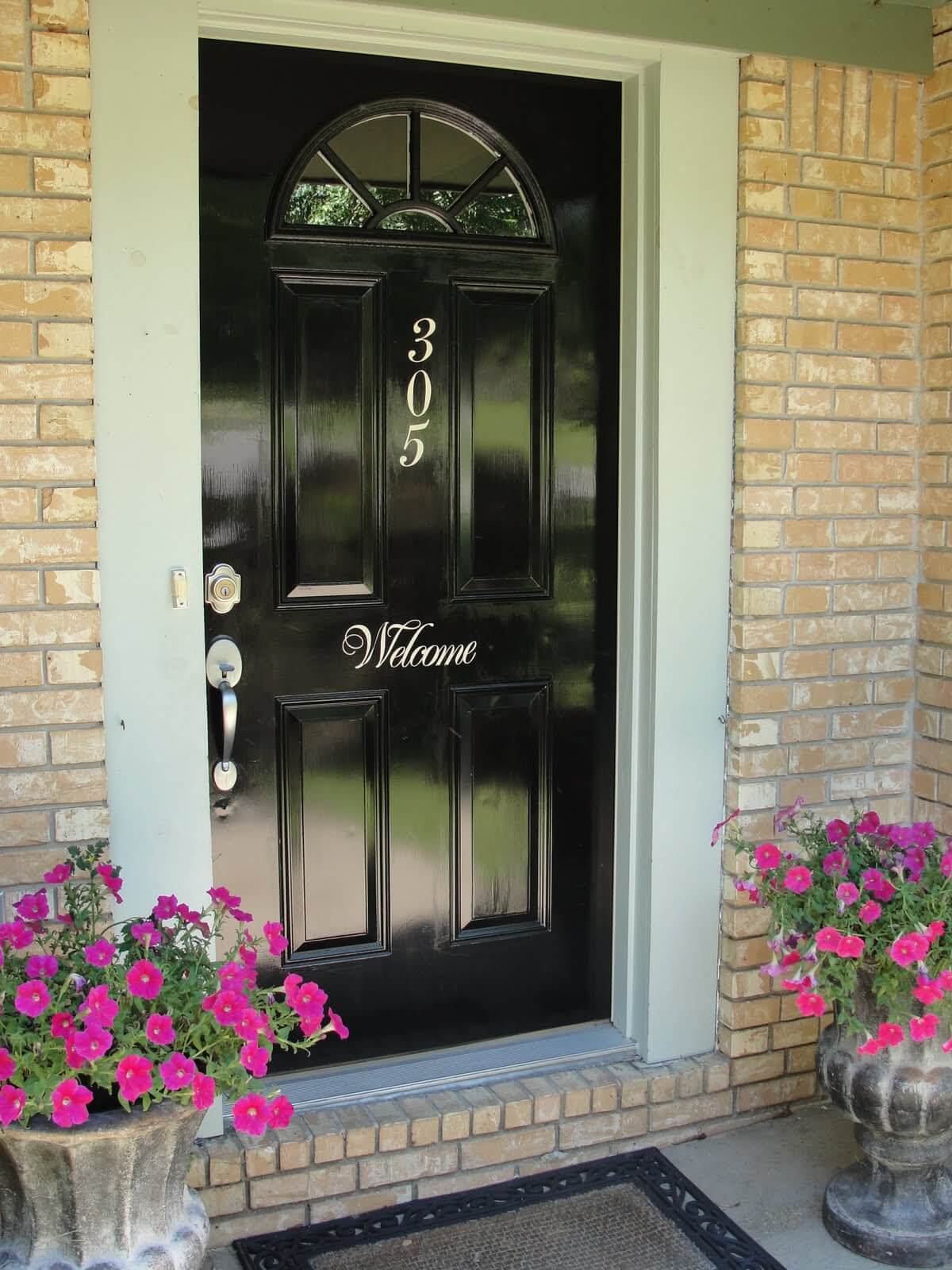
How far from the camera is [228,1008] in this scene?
1.96 meters

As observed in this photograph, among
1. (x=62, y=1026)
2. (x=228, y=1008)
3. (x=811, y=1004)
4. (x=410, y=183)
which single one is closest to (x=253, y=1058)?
(x=228, y=1008)

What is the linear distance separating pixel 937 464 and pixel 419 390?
1.30m

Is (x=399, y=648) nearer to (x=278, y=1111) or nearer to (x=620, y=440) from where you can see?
(x=620, y=440)

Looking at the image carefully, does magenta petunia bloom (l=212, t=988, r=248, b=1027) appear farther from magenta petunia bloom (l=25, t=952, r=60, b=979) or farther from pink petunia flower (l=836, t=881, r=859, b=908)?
pink petunia flower (l=836, t=881, r=859, b=908)

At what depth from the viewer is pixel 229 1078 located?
1.98 m

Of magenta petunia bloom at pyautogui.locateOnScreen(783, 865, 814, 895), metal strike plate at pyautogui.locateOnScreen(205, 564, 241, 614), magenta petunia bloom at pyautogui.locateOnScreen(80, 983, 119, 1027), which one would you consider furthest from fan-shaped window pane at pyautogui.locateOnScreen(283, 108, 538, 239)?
magenta petunia bloom at pyautogui.locateOnScreen(80, 983, 119, 1027)

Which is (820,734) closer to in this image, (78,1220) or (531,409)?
(531,409)

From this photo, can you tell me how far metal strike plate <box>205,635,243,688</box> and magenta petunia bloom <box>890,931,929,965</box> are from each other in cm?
145

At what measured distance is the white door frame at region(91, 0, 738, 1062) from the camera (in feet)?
8.12

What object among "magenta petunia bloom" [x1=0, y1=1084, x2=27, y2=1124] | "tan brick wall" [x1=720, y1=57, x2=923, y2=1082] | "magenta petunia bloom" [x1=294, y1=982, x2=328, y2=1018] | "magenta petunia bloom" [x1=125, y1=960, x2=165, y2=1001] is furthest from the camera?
"tan brick wall" [x1=720, y1=57, x2=923, y2=1082]

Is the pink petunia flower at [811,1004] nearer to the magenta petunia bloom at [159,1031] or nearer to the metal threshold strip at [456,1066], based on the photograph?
the metal threshold strip at [456,1066]

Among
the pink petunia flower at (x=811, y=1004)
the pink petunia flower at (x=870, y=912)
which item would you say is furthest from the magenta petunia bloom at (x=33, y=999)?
the pink petunia flower at (x=870, y=912)

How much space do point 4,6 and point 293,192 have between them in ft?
2.20

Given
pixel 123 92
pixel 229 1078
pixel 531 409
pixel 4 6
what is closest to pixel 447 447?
pixel 531 409
